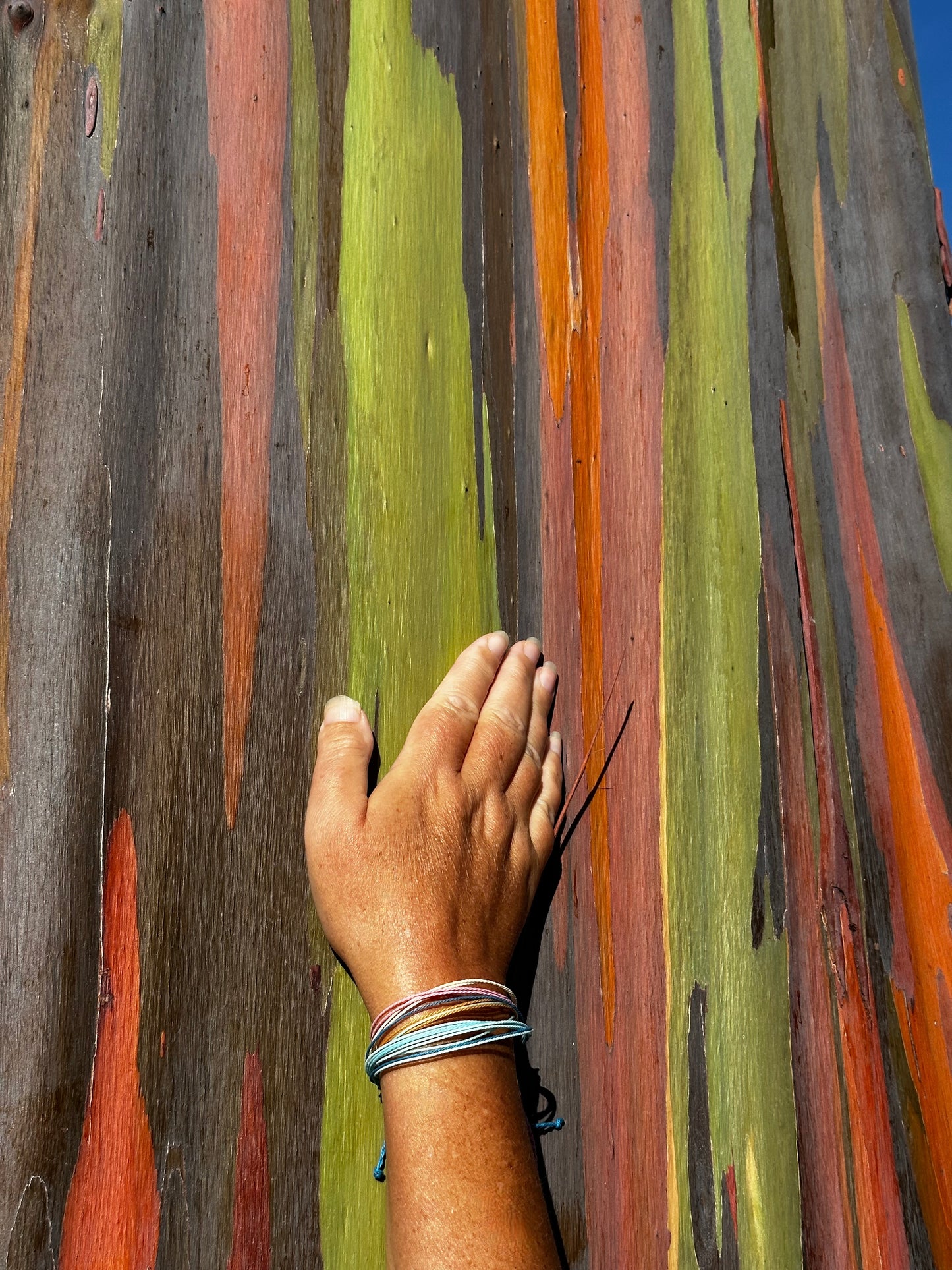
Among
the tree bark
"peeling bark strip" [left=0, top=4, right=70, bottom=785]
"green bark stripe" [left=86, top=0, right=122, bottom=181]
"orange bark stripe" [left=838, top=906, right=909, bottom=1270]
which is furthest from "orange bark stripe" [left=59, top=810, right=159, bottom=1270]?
"orange bark stripe" [left=838, top=906, right=909, bottom=1270]

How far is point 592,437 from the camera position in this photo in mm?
917

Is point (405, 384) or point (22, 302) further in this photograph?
point (405, 384)

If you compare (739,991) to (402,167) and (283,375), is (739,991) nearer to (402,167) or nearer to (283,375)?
(283,375)

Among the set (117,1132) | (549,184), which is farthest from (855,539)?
(117,1132)

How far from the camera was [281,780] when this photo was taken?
769mm

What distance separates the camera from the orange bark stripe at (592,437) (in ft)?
2.84

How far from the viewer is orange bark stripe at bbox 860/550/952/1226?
3.01 ft

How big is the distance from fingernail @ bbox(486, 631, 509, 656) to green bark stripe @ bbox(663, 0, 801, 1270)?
0.54 ft

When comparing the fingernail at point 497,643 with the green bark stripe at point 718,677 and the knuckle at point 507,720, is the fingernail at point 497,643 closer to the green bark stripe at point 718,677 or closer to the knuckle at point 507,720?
the knuckle at point 507,720

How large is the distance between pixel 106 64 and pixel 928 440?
2.88 ft

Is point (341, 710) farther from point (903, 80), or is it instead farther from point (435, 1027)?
point (903, 80)

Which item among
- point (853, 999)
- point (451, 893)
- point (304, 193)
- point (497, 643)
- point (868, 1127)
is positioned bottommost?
point (868, 1127)

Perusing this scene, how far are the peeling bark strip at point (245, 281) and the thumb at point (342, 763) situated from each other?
0.06 m

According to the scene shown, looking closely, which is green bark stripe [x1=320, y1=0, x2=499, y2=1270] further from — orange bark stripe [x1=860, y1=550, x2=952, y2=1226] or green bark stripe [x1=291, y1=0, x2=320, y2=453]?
orange bark stripe [x1=860, y1=550, x2=952, y2=1226]
